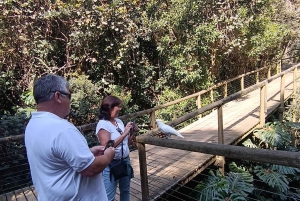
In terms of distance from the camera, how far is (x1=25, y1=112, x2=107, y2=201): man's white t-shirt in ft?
4.18

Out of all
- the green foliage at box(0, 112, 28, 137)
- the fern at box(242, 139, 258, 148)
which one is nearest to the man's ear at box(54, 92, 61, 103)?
the green foliage at box(0, 112, 28, 137)

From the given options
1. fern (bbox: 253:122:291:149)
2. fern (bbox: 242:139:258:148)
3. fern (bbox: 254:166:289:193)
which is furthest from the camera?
fern (bbox: 242:139:258:148)

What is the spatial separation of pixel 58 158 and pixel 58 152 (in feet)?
0.15

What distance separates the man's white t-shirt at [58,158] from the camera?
4.18 ft

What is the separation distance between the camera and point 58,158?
1305mm

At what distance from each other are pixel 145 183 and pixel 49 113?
1.53 m

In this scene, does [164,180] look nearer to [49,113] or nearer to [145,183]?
[145,183]

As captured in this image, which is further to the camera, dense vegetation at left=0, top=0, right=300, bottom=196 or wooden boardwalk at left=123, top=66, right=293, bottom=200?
dense vegetation at left=0, top=0, right=300, bottom=196

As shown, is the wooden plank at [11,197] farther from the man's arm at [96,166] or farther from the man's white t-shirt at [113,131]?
the man's arm at [96,166]

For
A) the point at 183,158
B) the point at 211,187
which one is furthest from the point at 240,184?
the point at 183,158

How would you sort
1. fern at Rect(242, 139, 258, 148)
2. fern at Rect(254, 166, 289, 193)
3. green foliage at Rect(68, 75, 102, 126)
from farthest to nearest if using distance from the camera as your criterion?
green foliage at Rect(68, 75, 102, 126)
fern at Rect(242, 139, 258, 148)
fern at Rect(254, 166, 289, 193)

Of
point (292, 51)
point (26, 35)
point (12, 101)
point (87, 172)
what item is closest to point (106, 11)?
point (26, 35)

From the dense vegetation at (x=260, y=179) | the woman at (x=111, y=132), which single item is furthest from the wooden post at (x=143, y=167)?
the dense vegetation at (x=260, y=179)

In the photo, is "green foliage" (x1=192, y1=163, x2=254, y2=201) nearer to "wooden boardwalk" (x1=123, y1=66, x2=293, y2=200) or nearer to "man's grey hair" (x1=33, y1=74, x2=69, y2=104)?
"wooden boardwalk" (x1=123, y1=66, x2=293, y2=200)
